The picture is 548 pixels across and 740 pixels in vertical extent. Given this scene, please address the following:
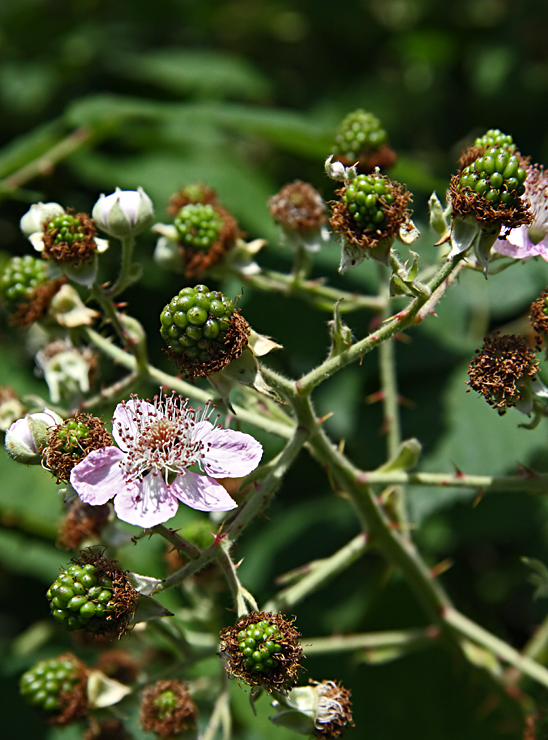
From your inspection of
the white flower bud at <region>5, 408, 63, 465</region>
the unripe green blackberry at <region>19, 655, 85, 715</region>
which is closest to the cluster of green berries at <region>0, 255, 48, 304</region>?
the white flower bud at <region>5, 408, 63, 465</region>

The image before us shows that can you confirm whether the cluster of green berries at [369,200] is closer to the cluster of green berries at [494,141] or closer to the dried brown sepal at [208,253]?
the cluster of green berries at [494,141]

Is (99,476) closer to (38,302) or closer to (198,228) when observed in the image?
(38,302)

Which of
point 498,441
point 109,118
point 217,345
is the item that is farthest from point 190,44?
point 217,345

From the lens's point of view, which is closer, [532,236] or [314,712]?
[314,712]

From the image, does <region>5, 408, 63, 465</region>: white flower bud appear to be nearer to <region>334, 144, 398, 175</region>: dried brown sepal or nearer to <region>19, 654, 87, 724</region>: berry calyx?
<region>19, 654, 87, 724</region>: berry calyx

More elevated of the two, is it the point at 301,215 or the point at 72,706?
the point at 301,215

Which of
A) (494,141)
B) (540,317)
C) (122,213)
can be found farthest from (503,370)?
(122,213)

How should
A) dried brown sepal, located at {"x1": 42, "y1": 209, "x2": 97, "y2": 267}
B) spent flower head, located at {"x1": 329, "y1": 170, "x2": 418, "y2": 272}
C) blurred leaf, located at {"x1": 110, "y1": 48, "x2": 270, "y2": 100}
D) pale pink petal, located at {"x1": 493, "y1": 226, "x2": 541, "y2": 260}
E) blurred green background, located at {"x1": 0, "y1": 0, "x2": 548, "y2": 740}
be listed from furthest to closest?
blurred leaf, located at {"x1": 110, "y1": 48, "x2": 270, "y2": 100} → blurred green background, located at {"x1": 0, "y1": 0, "x2": 548, "y2": 740} → dried brown sepal, located at {"x1": 42, "y1": 209, "x2": 97, "y2": 267} → pale pink petal, located at {"x1": 493, "y1": 226, "x2": 541, "y2": 260} → spent flower head, located at {"x1": 329, "y1": 170, "x2": 418, "y2": 272}
